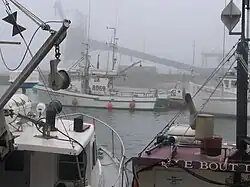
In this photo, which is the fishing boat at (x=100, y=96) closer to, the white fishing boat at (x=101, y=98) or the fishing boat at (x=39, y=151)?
the white fishing boat at (x=101, y=98)

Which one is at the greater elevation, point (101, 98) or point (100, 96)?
point (100, 96)

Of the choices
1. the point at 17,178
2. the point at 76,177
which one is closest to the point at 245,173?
the point at 76,177

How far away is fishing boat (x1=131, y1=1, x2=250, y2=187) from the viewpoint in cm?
572

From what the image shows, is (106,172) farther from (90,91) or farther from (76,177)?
(90,91)

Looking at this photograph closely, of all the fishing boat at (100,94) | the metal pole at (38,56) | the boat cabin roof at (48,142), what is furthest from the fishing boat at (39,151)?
the fishing boat at (100,94)

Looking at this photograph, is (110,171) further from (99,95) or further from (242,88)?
(99,95)

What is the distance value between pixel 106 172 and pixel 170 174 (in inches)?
226

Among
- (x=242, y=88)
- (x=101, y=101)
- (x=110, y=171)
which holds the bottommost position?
(x=110, y=171)

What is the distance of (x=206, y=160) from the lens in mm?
5887

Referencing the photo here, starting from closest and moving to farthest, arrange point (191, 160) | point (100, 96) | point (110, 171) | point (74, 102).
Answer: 1. point (191, 160)
2. point (110, 171)
3. point (74, 102)
4. point (100, 96)

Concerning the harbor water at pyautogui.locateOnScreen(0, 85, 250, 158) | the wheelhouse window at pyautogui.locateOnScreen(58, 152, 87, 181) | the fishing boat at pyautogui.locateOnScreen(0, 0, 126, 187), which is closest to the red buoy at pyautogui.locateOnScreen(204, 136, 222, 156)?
the fishing boat at pyautogui.locateOnScreen(0, 0, 126, 187)

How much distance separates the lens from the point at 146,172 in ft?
19.6

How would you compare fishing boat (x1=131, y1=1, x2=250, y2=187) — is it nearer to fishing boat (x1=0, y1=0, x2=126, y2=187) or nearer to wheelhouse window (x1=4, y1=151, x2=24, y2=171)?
fishing boat (x1=0, y1=0, x2=126, y2=187)

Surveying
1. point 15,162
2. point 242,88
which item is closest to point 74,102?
point 15,162
